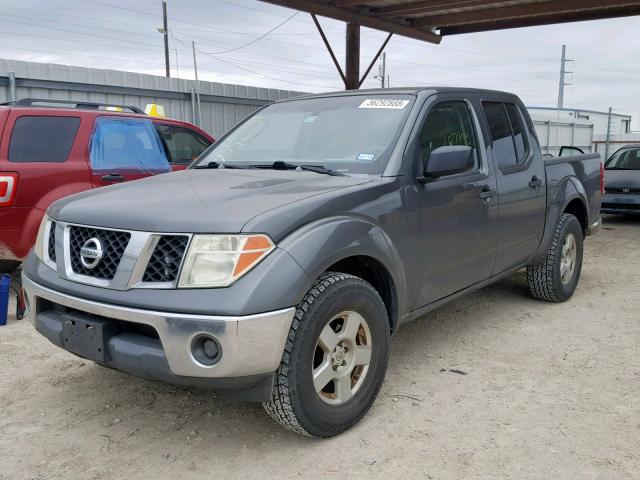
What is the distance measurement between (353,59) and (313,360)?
9.48m

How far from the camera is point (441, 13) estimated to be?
1106cm

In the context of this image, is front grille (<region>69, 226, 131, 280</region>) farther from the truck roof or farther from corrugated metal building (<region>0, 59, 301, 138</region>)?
corrugated metal building (<region>0, 59, 301, 138</region>)

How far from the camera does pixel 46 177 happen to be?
534 cm

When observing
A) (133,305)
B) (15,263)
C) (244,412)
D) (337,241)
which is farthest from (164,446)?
(15,263)

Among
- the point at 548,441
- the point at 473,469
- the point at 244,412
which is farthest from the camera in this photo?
the point at 244,412

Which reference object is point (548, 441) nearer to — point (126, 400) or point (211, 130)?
point (126, 400)

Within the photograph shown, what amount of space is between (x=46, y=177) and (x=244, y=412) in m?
3.28

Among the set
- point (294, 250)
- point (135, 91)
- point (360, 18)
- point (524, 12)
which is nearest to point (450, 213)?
point (294, 250)

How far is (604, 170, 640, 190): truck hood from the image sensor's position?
34.6 feet

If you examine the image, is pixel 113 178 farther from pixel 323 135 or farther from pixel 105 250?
pixel 105 250

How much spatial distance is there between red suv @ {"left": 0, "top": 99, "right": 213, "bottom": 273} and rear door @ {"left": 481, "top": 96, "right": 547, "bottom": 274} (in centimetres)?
367

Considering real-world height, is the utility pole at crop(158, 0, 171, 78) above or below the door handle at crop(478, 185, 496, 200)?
above

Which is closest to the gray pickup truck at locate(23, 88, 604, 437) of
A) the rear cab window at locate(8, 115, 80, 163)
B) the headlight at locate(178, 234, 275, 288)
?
the headlight at locate(178, 234, 275, 288)

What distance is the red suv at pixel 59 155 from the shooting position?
514 cm
